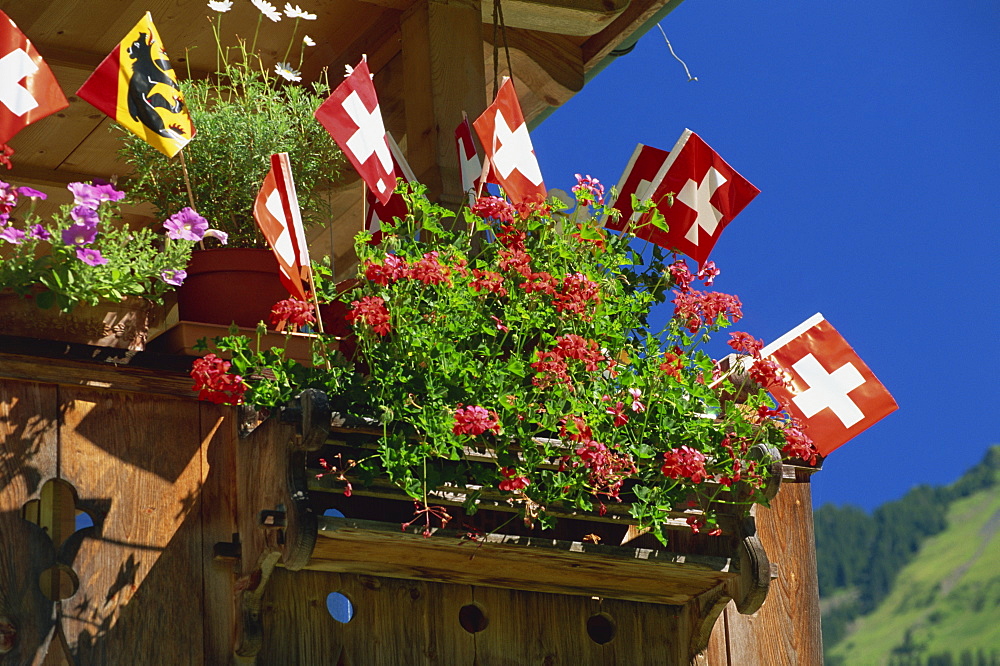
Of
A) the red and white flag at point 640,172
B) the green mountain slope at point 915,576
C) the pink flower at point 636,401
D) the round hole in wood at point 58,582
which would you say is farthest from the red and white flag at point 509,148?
the green mountain slope at point 915,576

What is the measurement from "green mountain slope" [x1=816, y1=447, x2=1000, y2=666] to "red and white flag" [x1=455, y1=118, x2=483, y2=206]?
97.4m

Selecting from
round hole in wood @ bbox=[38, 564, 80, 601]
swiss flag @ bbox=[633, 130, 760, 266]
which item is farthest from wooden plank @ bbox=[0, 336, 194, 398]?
swiss flag @ bbox=[633, 130, 760, 266]

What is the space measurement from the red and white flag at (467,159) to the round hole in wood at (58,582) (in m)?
1.28

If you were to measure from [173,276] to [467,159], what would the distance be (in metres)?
0.95

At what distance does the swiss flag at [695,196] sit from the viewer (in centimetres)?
367

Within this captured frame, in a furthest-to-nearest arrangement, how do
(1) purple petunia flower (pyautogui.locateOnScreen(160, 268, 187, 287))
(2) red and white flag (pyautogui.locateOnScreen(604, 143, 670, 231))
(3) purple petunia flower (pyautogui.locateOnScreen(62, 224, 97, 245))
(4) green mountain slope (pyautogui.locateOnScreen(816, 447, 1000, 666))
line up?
(4) green mountain slope (pyautogui.locateOnScreen(816, 447, 1000, 666)) < (2) red and white flag (pyautogui.locateOnScreen(604, 143, 670, 231)) < (1) purple petunia flower (pyautogui.locateOnScreen(160, 268, 187, 287)) < (3) purple petunia flower (pyautogui.locateOnScreen(62, 224, 97, 245))

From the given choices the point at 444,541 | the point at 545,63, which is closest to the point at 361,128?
the point at 444,541

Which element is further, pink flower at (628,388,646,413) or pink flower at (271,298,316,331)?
pink flower at (628,388,646,413)

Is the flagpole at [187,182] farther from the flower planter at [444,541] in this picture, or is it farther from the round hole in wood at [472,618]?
the round hole in wood at [472,618]

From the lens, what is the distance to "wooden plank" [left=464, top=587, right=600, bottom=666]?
3.25 metres

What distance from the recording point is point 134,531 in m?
2.96

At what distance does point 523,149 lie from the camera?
140 inches

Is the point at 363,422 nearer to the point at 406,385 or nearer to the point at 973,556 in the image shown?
the point at 406,385

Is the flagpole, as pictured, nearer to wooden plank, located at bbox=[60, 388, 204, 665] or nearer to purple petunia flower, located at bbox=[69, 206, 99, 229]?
purple petunia flower, located at bbox=[69, 206, 99, 229]
